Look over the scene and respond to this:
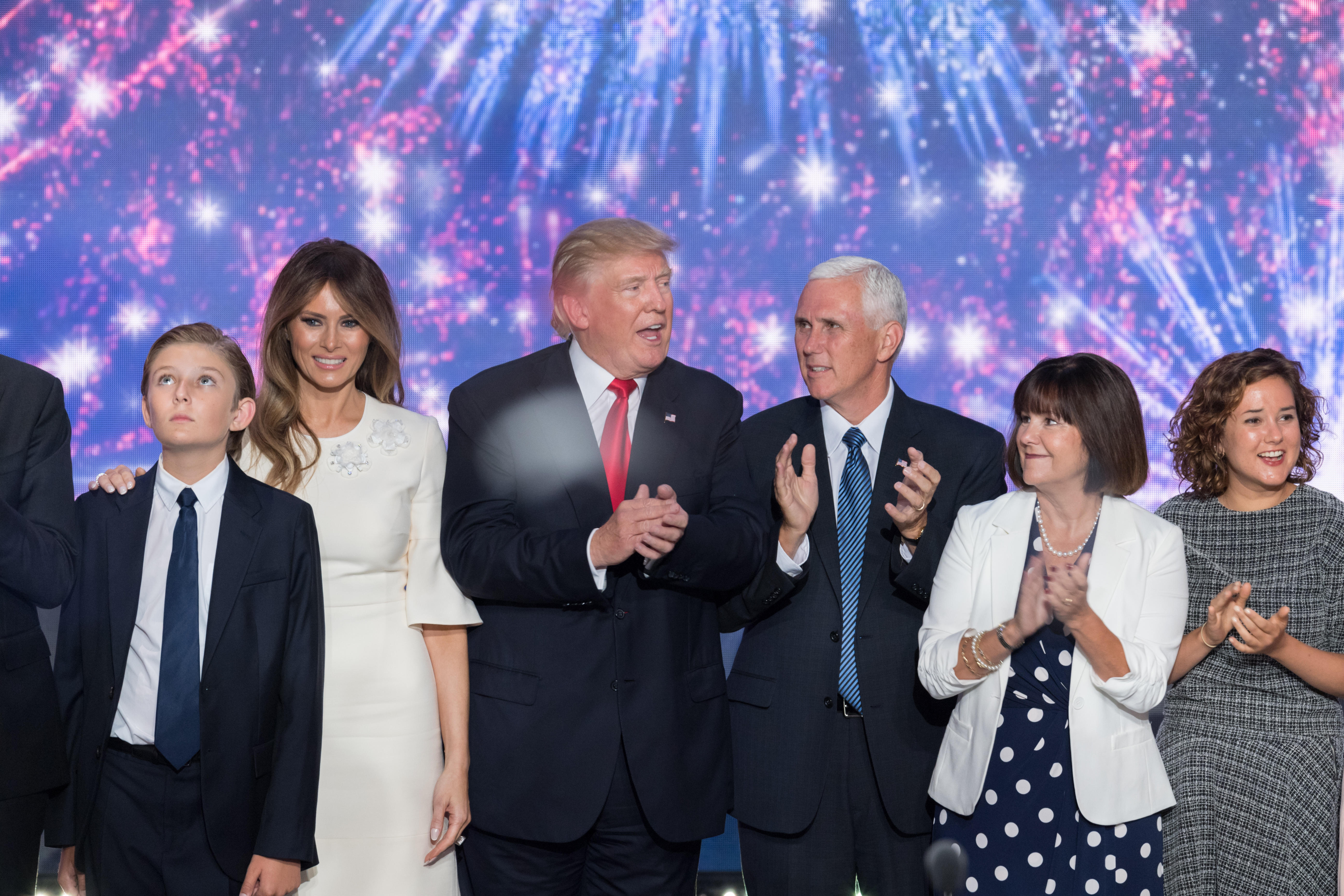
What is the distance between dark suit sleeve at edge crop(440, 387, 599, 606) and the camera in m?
2.08

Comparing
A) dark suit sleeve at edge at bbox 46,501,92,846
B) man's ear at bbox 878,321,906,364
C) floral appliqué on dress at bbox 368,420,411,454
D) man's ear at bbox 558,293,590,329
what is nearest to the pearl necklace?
man's ear at bbox 878,321,906,364

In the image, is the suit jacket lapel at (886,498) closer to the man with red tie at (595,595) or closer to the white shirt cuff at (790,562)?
the white shirt cuff at (790,562)

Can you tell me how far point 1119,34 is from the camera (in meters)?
4.18

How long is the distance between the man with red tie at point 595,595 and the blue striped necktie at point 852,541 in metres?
0.27

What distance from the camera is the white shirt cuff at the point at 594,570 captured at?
2061 millimetres

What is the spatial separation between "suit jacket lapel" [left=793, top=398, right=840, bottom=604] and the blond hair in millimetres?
551

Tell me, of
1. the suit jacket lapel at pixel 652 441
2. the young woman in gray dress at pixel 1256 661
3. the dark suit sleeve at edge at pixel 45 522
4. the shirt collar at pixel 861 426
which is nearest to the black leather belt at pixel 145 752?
the dark suit sleeve at edge at pixel 45 522

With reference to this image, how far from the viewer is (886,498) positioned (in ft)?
8.14

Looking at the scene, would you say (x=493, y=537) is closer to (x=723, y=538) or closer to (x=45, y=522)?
(x=723, y=538)

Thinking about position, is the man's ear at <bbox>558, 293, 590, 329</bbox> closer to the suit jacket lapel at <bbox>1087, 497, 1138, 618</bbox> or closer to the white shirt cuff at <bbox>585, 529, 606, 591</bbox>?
the white shirt cuff at <bbox>585, 529, 606, 591</bbox>

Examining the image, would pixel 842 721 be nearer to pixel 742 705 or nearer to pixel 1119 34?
pixel 742 705

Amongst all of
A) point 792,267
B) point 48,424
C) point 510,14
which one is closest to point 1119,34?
point 792,267

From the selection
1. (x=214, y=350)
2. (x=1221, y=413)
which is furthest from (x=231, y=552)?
(x=1221, y=413)

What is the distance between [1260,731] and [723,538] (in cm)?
125
